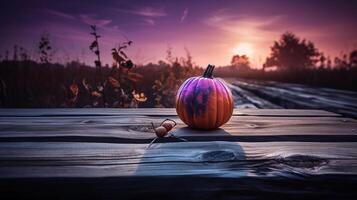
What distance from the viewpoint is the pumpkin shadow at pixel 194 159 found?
2.68 feet

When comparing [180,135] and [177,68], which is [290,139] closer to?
[180,135]

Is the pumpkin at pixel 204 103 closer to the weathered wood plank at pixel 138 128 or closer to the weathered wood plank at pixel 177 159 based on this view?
the weathered wood plank at pixel 138 128

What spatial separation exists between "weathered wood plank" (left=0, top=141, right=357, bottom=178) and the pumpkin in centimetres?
37

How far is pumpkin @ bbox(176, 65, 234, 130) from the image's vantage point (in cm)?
149

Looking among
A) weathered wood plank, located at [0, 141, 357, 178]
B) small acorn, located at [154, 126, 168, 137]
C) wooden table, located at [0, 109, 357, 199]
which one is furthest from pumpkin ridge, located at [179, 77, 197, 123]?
weathered wood plank, located at [0, 141, 357, 178]

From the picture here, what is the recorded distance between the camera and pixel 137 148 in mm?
1053

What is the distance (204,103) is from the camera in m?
1.55

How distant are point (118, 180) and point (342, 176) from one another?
59 cm

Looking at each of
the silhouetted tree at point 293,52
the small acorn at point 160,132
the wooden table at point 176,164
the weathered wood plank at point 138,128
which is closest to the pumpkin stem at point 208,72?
the weathered wood plank at point 138,128

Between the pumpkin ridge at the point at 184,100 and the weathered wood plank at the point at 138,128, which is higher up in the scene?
the pumpkin ridge at the point at 184,100

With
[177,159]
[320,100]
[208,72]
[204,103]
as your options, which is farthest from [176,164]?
[320,100]

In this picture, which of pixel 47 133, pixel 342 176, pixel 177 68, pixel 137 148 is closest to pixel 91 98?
pixel 177 68

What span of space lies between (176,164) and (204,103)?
70 cm

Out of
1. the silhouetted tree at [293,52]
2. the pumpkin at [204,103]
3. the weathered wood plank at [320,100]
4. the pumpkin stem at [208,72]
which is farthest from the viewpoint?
the silhouetted tree at [293,52]
